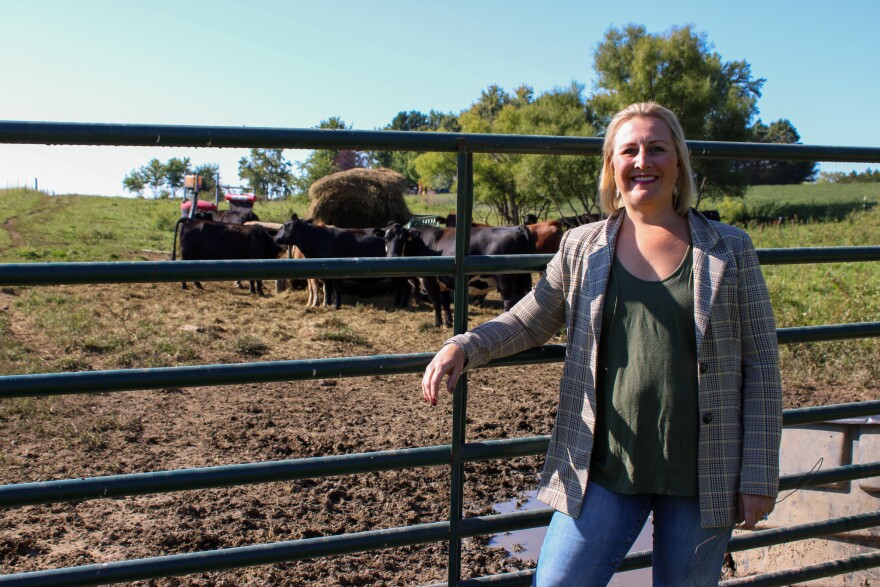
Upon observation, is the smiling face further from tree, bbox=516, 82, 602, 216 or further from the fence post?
tree, bbox=516, 82, 602, 216

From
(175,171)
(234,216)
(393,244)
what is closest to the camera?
(393,244)

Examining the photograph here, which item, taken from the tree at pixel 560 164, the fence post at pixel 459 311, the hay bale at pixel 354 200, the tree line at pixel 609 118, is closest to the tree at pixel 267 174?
the tree line at pixel 609 118

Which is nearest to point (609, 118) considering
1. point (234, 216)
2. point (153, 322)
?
point (234, 216)

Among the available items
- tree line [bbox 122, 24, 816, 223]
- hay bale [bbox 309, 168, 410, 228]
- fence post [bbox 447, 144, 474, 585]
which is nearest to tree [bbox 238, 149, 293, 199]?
tree line [bbox 122, 24, 816, 223]

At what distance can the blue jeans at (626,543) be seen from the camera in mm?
1910

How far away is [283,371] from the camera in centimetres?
205

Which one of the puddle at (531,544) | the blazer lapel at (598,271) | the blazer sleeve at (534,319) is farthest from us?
the puddle at (531,544)

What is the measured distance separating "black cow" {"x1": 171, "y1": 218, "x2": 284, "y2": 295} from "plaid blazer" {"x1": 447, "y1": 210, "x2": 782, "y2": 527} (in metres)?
14.5

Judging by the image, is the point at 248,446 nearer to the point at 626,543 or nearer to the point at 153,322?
the point at 626,543

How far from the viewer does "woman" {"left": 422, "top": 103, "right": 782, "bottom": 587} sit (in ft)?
6.23

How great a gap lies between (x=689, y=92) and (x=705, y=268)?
43466mm

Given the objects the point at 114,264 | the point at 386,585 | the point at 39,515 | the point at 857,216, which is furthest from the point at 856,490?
the point at 857,216

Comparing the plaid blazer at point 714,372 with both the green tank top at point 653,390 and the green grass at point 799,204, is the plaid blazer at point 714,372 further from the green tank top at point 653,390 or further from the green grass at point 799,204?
the green grass at point 799,204

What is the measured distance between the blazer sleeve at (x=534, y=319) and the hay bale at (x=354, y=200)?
54.7 feet
